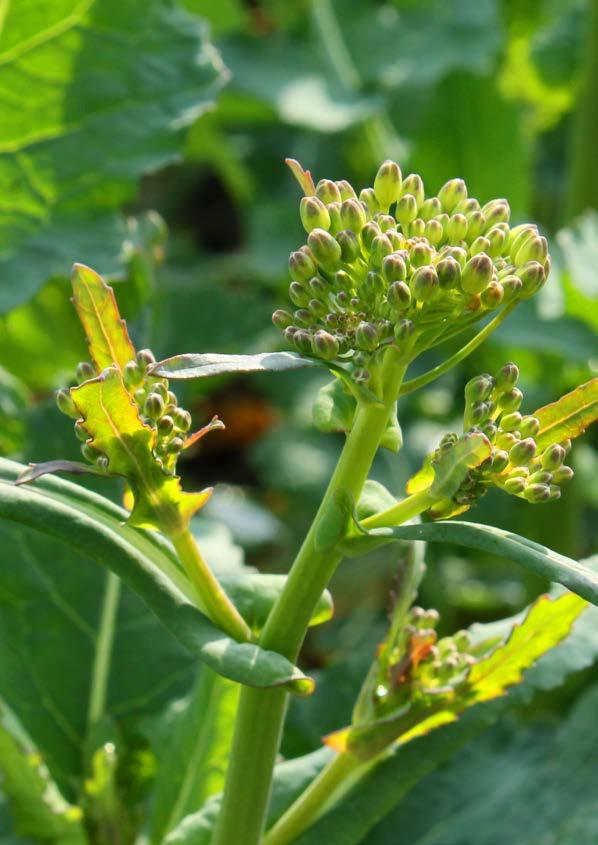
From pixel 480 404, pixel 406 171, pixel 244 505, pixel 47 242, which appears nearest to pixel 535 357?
pixel 406 171

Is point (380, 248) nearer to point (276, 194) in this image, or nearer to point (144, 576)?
point (144, 576)

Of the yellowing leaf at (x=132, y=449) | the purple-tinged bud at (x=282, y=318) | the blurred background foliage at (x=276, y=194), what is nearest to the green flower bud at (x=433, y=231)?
the purple-tinged bud at (x=282, y=318)

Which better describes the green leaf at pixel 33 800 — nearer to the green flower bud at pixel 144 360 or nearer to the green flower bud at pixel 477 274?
the green flower bud at pixel 144 360

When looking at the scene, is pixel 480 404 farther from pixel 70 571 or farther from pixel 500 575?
pixel 500 575

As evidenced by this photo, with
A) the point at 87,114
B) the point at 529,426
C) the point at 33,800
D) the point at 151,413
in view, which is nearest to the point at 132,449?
the point at 151,413

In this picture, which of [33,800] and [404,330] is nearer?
[404,330]

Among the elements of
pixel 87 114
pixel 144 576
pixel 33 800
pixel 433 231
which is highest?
pixel 87 114

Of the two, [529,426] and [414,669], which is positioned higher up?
[529,426]
